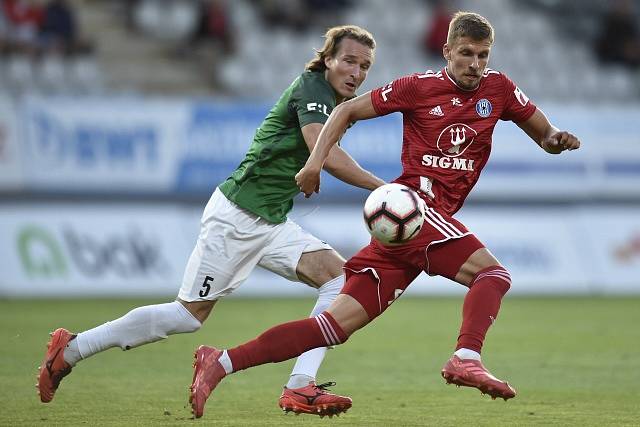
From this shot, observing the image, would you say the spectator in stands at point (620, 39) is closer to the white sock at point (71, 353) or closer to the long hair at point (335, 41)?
the long hair at point (335, 41)

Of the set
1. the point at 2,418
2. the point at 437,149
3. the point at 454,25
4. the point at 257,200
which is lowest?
the point at 2,418

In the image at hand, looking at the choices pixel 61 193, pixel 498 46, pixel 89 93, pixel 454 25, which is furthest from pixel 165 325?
pixel 498 46

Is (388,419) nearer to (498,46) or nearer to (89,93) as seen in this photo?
(89,93)

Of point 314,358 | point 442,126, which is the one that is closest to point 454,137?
point 442,126

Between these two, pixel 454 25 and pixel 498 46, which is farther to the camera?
pixel 498 46

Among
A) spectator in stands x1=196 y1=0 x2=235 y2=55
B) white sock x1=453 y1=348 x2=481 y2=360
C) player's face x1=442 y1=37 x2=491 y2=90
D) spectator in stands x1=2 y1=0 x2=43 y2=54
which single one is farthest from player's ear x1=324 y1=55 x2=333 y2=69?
spectator in stands x1=196 y1=0 x2=235 y2=55

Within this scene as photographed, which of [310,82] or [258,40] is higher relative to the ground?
[258,40]

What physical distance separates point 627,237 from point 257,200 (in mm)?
12489

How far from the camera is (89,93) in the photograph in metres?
19.0

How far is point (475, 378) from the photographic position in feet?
19.9

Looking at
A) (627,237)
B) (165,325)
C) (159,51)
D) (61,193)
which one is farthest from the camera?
(159,51)

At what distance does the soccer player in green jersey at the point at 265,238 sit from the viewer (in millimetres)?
7406

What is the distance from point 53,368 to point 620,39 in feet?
60.0

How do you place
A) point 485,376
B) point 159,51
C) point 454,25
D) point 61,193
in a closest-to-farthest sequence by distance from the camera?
1. point 485,376
2. point 454,25
3. point 61,193
4. point 159,51
